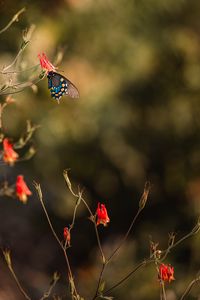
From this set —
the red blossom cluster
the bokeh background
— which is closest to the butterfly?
the red blossom cluster

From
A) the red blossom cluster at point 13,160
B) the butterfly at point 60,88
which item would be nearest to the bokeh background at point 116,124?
the butterfly at point 60,88

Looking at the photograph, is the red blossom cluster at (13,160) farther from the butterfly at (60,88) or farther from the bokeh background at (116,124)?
the bokeh background at (116,124)

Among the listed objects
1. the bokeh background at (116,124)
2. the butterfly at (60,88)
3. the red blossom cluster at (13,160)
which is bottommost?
the red blossom cluster at (13,160)

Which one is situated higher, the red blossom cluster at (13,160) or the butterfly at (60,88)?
the butterfly at (60,88)

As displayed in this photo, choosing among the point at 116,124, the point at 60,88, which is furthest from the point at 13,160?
the point at 116,124

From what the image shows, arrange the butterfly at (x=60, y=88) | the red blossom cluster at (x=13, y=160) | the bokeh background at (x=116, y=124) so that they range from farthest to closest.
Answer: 1. the bokeh background at (x=116, y=124)
2. the butterfly at (x=60, y=88)
3. the red blossom cluster at (x=13, y=160)

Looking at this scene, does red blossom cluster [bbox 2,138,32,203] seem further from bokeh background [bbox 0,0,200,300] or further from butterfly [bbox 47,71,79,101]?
bokeh background [bbox 0,0,200,300]

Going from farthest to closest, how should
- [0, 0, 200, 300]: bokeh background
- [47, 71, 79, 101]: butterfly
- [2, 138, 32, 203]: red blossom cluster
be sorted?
1. [0, 0, 200, 300]: bokeh background
2. [47, 71, 79, 101]: butterfly
3. [2, 138, 32, 203]: red blossom cluster

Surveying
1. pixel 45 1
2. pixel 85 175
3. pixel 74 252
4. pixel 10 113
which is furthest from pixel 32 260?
pixel 45 1

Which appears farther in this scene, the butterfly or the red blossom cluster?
the butterfly
